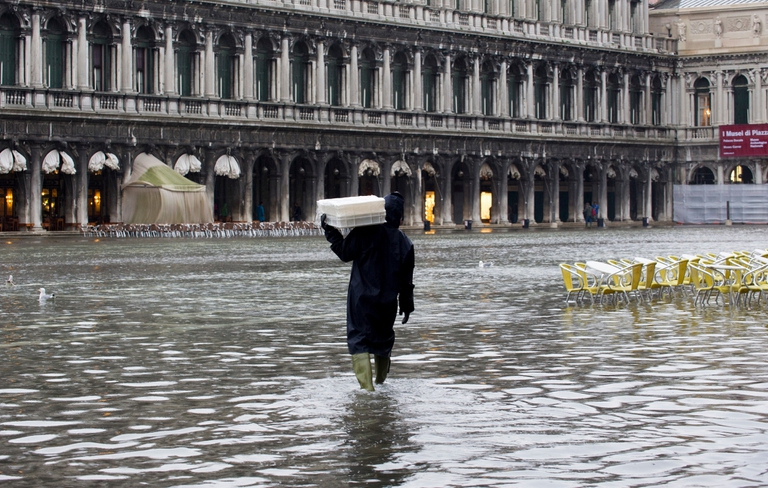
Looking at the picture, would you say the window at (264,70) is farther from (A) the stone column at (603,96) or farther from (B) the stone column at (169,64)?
(A) the stone column at (603,96)

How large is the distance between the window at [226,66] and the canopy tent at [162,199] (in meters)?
8.77

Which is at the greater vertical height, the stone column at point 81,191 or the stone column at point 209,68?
the stone column at point 209,68

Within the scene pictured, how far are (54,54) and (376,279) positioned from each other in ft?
153

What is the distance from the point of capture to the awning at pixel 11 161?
5235 centimetres

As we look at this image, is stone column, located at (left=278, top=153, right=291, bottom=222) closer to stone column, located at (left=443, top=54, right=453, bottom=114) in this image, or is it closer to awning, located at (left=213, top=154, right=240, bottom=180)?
awning, located at (left=213, top=154, right=240, bottom=180)

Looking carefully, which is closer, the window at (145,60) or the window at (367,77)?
the window at (145,60)

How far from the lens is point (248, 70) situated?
6147 cm

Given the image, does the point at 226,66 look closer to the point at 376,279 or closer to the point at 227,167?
the point at 227,167

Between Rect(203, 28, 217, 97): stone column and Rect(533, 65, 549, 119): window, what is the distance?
22.1 meters

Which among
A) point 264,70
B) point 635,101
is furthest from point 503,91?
point 264,70

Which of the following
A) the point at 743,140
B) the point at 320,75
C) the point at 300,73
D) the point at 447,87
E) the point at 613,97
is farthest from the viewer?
the point at 613,97

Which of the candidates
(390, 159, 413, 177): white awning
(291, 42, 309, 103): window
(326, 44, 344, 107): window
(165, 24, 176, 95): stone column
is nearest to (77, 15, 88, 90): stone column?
(165, 24, 176, 95): stone column

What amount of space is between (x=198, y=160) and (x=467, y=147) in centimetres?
1711

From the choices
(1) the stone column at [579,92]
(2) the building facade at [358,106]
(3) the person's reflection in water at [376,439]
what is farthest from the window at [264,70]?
(3) the person's reflection in water at [376,439]
